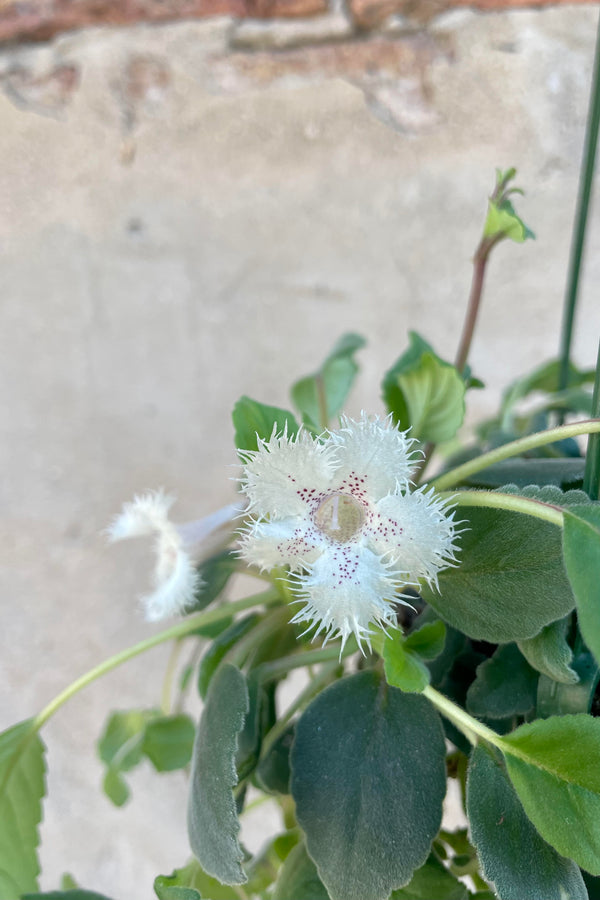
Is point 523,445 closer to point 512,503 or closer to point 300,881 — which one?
point 512,503

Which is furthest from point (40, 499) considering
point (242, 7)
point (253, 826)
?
point (242, 7)

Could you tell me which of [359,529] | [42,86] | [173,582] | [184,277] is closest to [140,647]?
[173,582]

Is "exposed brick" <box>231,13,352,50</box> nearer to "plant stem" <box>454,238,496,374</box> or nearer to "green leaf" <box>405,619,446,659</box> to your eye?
"plant stem" <box>454,238,496,374</box>

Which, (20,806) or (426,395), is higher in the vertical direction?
(426,395)

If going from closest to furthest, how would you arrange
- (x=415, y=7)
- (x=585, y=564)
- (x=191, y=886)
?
(x=585, y=564)
(x=191, y=886)
(x=415, y=7)

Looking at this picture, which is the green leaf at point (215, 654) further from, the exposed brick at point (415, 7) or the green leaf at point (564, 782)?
the exposed brick at point (415, 7)

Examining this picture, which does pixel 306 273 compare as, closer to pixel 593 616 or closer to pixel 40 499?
pixel 40 499
